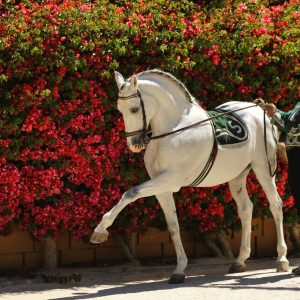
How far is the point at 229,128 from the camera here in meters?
8.47

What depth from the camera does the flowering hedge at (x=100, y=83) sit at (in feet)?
26.6

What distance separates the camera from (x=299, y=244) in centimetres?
1062

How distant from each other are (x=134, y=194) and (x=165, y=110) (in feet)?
3.09

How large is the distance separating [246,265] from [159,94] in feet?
8.72

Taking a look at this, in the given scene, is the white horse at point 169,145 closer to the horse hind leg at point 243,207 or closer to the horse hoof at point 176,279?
the horse hoof at point 176,279

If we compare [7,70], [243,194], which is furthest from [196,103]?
[7,70]

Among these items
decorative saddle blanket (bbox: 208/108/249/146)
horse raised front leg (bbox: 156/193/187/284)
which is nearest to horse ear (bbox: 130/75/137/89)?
decorative saddle blanket (bbox: 208/108/249/146)

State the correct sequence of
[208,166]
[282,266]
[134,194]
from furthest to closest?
1. [282,266]
2. [208,166]
3. [134,194]

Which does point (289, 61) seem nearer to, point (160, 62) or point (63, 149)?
point (160, 62)

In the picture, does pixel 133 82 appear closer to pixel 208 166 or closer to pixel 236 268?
pixel 208 166

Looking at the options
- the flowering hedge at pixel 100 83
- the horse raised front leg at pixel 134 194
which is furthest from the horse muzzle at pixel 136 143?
the flowering hedge at pixel 100 83

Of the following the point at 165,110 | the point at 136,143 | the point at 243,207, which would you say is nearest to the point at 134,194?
the point at 136,143

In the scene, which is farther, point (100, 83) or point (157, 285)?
point (100, 83)

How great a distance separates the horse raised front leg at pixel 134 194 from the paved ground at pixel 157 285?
1.81 feet
